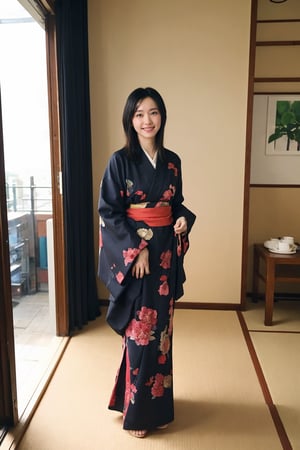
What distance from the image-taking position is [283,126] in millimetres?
3279

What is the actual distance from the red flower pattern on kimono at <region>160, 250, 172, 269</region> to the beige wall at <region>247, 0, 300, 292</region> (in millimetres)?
1887

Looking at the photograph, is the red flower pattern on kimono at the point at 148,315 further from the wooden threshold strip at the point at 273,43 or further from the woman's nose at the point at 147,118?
the wooden threshold strip at the point at 273,43

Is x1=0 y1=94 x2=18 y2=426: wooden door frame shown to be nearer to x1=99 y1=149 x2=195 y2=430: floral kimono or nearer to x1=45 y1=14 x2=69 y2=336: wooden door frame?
x1=99 y1=149 x2=195 y2=430: floral kimono

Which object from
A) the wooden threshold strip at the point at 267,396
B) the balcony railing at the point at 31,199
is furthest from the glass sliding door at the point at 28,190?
the wooden threshold strip at the point at 267,396

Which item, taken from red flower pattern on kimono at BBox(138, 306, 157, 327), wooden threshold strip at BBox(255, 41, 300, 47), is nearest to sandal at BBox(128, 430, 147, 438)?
red flower pattern on kimono at BBox(138, 306, 157, 327)

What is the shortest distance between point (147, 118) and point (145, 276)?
688mm

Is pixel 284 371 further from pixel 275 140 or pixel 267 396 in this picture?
pixel 275 140

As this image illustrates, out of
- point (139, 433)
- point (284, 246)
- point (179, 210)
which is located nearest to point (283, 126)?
point (284, 246)

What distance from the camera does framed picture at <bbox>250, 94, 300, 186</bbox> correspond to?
3252mm

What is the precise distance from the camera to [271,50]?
3191mm

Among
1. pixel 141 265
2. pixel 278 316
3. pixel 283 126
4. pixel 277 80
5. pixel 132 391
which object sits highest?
pixel 277 80

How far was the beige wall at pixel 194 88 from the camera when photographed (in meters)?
2.94

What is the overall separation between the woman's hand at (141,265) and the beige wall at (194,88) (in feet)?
5.23

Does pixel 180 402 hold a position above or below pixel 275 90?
below
